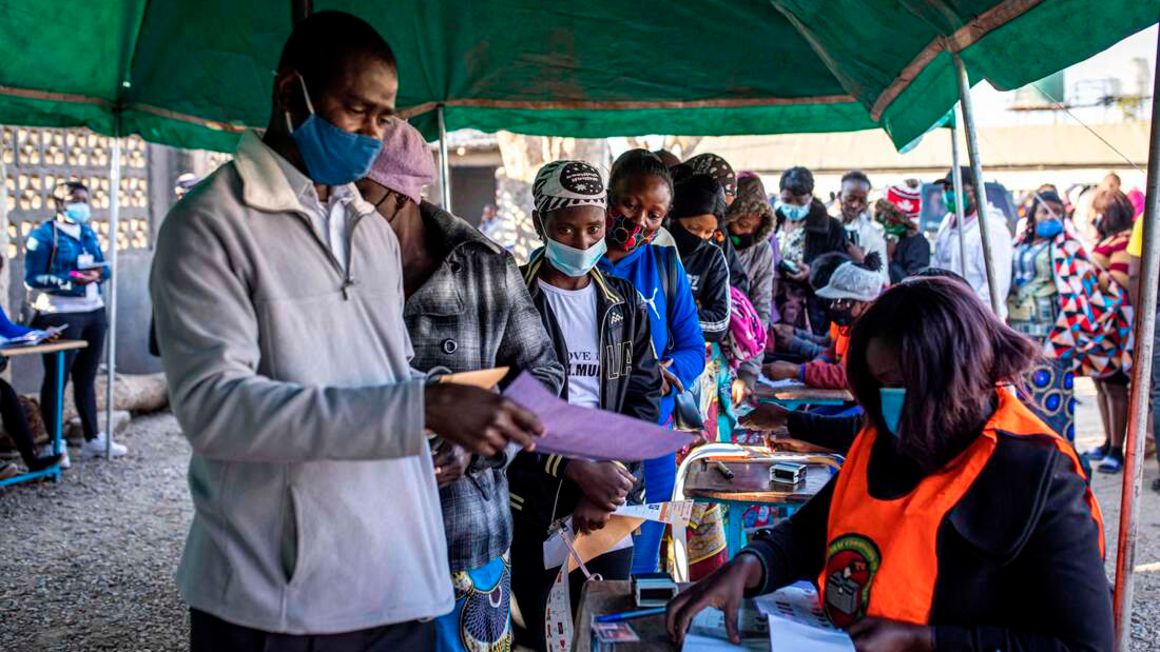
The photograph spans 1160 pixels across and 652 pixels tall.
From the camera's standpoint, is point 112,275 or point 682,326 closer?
point 682,326

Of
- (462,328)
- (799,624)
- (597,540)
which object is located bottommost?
(597,540)

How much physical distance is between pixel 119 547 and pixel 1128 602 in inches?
208

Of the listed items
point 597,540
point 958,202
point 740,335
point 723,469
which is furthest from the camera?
point 958,202

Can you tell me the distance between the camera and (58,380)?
770 centimetres

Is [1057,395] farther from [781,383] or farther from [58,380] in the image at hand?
[58,380]

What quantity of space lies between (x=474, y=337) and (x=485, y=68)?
11.3ft

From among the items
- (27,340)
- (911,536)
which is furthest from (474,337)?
(27,340)

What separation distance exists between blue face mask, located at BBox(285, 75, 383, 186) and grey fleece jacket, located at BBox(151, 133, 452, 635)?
0.20ft

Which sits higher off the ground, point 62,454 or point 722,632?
point 722,632

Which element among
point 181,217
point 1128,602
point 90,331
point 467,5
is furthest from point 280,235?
point 90,331

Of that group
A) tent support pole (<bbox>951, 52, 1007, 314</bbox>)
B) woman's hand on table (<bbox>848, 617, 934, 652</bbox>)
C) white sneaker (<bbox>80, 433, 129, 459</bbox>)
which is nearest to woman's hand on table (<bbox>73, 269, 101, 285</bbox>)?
white sneaker (<bbox>80, 433, 129, 459</bbox>)

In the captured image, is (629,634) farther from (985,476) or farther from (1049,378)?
(1049,378)

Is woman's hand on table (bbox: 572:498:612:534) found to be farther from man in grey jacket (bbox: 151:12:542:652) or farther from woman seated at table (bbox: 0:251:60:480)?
woman seated at table (bbox: 0:251:60:480)

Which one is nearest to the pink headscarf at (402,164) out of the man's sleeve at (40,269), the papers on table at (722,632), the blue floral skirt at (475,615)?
the blue floral skirt at (475,615)
